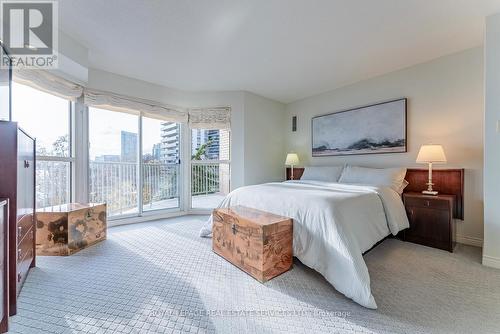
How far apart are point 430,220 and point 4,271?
3698 mm

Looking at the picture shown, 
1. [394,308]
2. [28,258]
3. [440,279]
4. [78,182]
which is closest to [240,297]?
[394,308]

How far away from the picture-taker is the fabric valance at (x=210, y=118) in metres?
4.08

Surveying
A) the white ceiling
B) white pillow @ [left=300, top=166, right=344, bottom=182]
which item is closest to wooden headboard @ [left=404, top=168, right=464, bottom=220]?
white pillow @ [left=300, top=166, right=344, bottom=182]

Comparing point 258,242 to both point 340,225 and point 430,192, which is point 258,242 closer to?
point 340,225

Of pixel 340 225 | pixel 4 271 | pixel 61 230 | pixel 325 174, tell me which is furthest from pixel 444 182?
pixel 61 230

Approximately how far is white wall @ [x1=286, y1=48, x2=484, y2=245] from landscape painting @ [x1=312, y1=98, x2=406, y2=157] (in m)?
0.11

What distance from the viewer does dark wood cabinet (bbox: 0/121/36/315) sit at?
1389 mm

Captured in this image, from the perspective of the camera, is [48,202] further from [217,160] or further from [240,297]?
[240,297]

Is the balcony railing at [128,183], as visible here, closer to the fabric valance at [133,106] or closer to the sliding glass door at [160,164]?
the sliding glass door at [160,164]

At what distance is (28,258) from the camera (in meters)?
1.83

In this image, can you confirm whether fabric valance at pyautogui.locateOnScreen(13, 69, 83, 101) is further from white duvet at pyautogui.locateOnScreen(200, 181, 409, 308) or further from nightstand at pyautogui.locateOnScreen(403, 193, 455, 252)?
nightstand at pyautogui.locateOnScreen(403, 193, 455, 252)

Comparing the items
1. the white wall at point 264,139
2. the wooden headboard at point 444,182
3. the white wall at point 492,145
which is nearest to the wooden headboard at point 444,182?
the wooden headboard at point 444,182

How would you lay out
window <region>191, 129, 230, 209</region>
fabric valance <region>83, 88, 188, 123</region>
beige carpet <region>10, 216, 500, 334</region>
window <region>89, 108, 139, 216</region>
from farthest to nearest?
window <region>191, 129, 230, 209</region>
window <region>89, 108, 139, 216</region>
fabric valance <region>83, 88, 188, 123</region>
beige carpet <region>10, 216, 500, 334</region>

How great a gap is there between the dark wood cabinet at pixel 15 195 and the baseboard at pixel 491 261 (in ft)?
12.5
